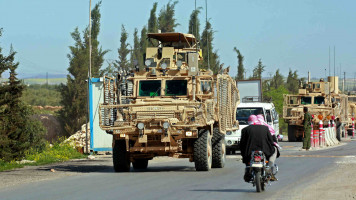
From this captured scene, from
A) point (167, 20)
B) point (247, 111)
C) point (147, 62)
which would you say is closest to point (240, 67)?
point (167, 20)

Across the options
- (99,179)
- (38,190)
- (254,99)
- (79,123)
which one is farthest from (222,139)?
(79,123)

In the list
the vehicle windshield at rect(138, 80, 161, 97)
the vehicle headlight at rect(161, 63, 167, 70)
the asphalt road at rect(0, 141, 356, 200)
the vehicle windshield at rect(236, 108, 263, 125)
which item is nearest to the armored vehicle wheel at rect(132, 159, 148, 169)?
the asphalt road at rect(0, 141, 356, 200)

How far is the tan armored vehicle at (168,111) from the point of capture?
21.0 meters

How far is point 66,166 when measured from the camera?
25.5m

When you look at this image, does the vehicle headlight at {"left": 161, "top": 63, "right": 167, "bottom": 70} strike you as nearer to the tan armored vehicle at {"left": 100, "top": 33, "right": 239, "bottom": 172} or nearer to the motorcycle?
the tan armored vehicle at {"left": 100, "top": 33, "right": 239, "bottom": 172}

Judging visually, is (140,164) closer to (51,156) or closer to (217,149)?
(217,149)

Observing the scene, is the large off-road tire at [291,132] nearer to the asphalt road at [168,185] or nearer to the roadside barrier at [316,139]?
the roadside barrier at [316,139]

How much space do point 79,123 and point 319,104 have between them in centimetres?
1586

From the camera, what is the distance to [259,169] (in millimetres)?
14891

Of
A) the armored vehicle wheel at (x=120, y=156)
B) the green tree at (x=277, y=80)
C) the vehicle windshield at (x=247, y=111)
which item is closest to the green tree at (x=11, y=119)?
the armored vehicle wheel at (x=120, y=156)

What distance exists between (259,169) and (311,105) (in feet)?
107

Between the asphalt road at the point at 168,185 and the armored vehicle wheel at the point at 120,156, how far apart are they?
1.24 ft

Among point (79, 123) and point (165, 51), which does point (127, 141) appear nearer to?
point (165, 51)

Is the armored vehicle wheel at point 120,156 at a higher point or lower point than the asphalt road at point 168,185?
higher
